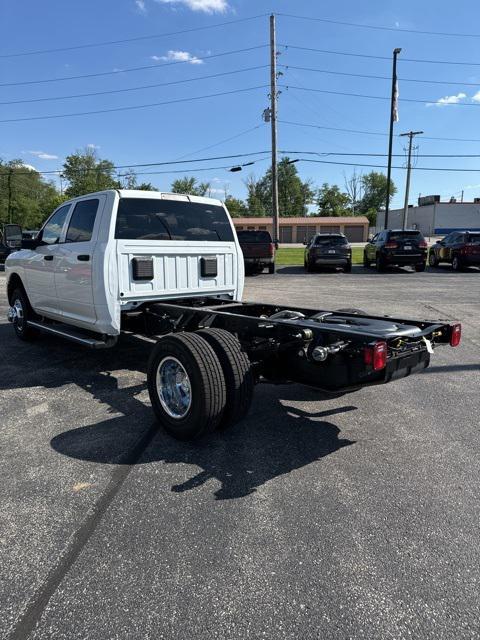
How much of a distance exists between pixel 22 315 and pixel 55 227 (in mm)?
1821

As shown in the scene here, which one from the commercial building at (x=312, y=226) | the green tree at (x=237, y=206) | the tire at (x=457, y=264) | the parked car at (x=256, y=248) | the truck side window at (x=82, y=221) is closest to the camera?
the truck side window at (x=82, y=221)

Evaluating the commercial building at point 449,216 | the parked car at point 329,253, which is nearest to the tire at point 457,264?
the parked car at point 329,253

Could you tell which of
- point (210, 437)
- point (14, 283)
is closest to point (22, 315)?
point (14, 283)

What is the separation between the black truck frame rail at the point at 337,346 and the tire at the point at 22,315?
400 centimetres

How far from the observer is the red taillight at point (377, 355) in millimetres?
3172

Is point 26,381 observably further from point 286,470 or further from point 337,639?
point 337,639

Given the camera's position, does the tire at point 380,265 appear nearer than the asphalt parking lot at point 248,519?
No

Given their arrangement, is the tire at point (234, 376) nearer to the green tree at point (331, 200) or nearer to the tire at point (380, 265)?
the tire at point (380, 265)

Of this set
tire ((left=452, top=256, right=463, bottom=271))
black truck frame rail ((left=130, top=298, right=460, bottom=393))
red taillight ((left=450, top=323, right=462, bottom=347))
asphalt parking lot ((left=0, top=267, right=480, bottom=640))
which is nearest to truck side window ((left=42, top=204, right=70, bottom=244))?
asphalt parking lot ((left=0, top=267, right=480, bottom=640))

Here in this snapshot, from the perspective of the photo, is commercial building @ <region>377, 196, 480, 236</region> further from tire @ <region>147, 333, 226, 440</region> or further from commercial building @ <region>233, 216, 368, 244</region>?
tire @ <region>147, 333, 226, 440</region>

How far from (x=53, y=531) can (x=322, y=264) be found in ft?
61.1

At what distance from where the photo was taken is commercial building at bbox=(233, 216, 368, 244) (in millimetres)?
80188

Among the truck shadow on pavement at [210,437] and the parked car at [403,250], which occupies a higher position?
the parked car at [403,250]

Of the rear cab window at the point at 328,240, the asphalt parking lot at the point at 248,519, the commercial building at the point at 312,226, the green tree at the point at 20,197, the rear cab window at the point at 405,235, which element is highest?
the green tree at the point at 20,197
